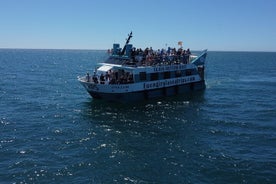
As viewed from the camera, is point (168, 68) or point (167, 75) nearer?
point (168, 68)

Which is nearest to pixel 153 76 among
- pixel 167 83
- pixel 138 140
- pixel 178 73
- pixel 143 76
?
pixel 143 76

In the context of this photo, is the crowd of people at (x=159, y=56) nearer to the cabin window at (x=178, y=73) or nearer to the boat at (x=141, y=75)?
the boat at (x=141, y=75)

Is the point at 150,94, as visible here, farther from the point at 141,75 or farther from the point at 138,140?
the point at 138,140

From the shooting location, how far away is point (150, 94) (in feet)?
143

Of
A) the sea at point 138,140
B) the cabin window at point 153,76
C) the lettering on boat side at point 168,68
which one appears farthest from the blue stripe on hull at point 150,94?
the lettering on boat side at point 168,68

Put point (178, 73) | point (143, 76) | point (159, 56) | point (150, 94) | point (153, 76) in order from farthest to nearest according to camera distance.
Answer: point (178, 73) < point (159, 56) < point (153, 76) < point (150, 94) < point (143, 76)

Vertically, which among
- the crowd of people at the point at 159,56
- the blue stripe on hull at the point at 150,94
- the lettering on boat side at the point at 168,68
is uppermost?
the crowd of people at the point at 159,56

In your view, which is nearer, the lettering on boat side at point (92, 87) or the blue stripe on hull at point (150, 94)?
→ the lettering on boat side at point (92, 87)

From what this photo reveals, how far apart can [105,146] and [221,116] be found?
51.6 ft

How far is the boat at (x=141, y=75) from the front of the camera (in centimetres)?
3988

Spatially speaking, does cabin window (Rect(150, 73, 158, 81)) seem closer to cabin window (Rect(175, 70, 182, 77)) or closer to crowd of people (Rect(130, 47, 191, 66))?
crowd of people (Rect(130, 47, 191, 66))

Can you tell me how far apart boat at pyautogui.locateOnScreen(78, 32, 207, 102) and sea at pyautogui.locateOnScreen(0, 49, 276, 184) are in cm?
154

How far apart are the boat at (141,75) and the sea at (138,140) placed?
5.06ft

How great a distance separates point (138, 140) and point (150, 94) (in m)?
16.2
